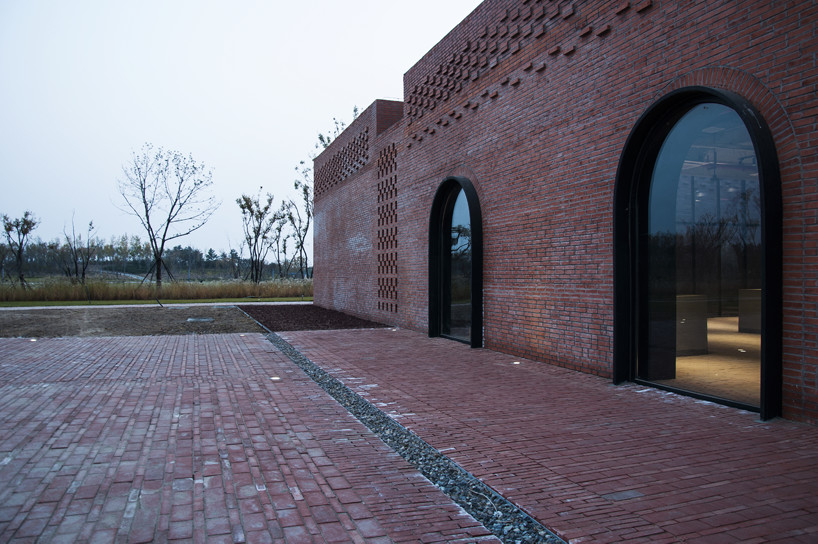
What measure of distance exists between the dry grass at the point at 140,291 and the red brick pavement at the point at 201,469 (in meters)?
19.1

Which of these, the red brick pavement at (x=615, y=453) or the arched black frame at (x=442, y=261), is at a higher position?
the arched black frame at (x=442, y=261)

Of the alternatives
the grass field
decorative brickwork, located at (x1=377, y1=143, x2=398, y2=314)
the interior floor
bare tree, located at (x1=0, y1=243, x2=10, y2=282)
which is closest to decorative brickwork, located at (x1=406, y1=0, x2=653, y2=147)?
decorative brickwork, located at (x1=377, y1=143, x2=398, y2=314)

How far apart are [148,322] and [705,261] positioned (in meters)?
13.6

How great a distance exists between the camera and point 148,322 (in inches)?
569

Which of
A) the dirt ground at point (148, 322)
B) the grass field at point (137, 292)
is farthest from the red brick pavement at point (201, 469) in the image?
the grass field at point (137, 292)

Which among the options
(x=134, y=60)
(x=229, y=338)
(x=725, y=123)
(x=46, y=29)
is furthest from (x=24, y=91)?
(x=725, y=123)

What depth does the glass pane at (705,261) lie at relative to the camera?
5.03 metres

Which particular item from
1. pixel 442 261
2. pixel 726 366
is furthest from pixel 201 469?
pixel 442 261

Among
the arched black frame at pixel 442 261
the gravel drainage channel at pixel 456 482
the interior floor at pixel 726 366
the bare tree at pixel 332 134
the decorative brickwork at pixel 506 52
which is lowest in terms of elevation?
A: the gravel drainage channel at pixel 456 482

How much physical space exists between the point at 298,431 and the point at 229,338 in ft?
23.6

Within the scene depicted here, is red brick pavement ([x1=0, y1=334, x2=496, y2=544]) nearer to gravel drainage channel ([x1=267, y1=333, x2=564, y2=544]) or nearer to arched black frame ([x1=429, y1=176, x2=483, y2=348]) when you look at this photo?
gravel drainage channel ([x1=267, y1=333, x2=564, y2=544])

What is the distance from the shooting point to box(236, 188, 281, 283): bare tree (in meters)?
37.0

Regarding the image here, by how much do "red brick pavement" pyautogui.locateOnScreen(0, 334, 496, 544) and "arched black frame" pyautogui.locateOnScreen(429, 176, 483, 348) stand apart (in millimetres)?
3927

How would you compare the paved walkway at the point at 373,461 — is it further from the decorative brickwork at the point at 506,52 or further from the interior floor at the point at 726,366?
the decorative brickwork at the point at 506,52
